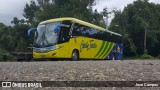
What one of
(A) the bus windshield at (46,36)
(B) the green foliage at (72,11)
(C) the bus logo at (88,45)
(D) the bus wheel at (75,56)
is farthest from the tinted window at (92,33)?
(B) the green foliage at (72,11)

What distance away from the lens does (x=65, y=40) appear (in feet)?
71.9

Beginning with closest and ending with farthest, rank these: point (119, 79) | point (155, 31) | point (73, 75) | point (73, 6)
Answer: point (119, 79) → point (73, 75) → point (73, 6) → point (155, 31)

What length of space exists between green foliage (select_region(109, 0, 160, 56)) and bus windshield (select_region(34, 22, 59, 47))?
115 ft

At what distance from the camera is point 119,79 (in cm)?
671

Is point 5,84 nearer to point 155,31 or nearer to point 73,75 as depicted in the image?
point 73,75

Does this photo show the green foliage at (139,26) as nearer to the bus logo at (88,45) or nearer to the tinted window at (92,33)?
the tinted window at (92,33)

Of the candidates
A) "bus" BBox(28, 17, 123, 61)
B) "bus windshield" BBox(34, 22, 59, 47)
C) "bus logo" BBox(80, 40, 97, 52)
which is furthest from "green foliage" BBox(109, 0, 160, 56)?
"bus windshield" BBox(34, 22, 59, 47)

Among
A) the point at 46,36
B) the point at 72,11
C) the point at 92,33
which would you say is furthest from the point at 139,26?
the point at 46,36

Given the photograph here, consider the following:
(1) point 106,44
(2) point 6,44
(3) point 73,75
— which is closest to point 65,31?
(1) point 106,44

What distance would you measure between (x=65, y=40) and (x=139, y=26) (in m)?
38.4

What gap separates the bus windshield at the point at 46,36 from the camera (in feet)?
71.9

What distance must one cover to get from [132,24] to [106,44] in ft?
108

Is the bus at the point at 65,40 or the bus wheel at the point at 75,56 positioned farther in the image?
the bus wheel at the point at 75,56

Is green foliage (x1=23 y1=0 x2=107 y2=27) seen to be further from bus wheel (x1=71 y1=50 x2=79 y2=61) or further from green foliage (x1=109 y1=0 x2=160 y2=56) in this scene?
bus wheel (x1=71 y1=50 x2=79 y2=61)
